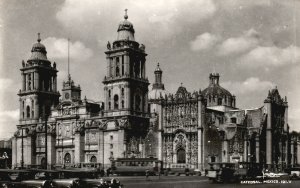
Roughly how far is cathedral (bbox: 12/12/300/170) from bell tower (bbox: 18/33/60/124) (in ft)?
0.65

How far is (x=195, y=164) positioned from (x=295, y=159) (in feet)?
83.2

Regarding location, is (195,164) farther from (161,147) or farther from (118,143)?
(118,143)

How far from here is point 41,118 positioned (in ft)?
342

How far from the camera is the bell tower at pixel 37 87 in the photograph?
344 ft

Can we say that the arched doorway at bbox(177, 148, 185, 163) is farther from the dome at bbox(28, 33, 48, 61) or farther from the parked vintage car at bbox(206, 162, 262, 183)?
the dome at bbox(28, 33, 48, 61)

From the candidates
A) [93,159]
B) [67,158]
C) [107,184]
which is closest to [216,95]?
[93,159]

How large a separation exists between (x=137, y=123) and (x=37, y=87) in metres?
24.9

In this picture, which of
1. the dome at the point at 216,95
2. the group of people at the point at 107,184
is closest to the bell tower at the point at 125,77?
the dome at the point at 216,95

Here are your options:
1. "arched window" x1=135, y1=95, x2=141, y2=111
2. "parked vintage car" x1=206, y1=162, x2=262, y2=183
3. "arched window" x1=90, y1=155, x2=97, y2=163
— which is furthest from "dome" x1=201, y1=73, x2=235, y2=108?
"parked vintage car" x1=206, y1=162, x2=262, y2=183

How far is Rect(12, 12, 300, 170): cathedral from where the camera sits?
82.4m

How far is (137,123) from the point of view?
91.6 metres

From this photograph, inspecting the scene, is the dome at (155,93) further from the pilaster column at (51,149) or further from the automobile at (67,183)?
the automobile at (67,183)

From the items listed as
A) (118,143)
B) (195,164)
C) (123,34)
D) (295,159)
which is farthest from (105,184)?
(295,159)

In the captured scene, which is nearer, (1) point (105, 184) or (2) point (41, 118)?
(1) point (105, 184)
